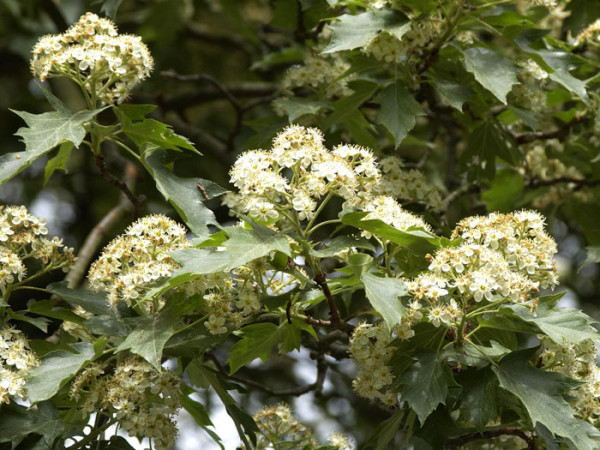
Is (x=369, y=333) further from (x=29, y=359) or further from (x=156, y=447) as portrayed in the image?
(x=29, y=359)

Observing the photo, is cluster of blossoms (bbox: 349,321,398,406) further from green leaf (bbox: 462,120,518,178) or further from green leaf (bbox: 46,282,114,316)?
green leaf (bbox: 462,120,518,178)

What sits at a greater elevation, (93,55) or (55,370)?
(93,55)

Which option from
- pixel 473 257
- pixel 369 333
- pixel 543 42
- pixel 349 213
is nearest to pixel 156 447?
pixel 369 333

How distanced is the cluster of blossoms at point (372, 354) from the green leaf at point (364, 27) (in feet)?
4.11

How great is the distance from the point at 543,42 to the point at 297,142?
192 cm

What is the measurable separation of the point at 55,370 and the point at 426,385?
4.39 feet

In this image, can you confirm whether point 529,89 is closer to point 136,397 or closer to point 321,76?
point 321,76

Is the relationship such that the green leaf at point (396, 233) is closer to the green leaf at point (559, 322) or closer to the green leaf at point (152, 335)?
the green leaf at point (559, 322)

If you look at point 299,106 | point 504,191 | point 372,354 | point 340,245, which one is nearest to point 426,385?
point 372,354

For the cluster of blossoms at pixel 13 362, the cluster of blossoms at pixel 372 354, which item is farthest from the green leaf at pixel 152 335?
the cluster of blossoms at pixel 372 354

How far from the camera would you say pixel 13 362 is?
3213mm

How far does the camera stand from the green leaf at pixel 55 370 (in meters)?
3.03

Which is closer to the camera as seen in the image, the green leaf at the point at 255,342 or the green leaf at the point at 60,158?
the green leaf at the point at 255,342

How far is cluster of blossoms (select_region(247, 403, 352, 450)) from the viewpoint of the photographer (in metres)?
3.94
